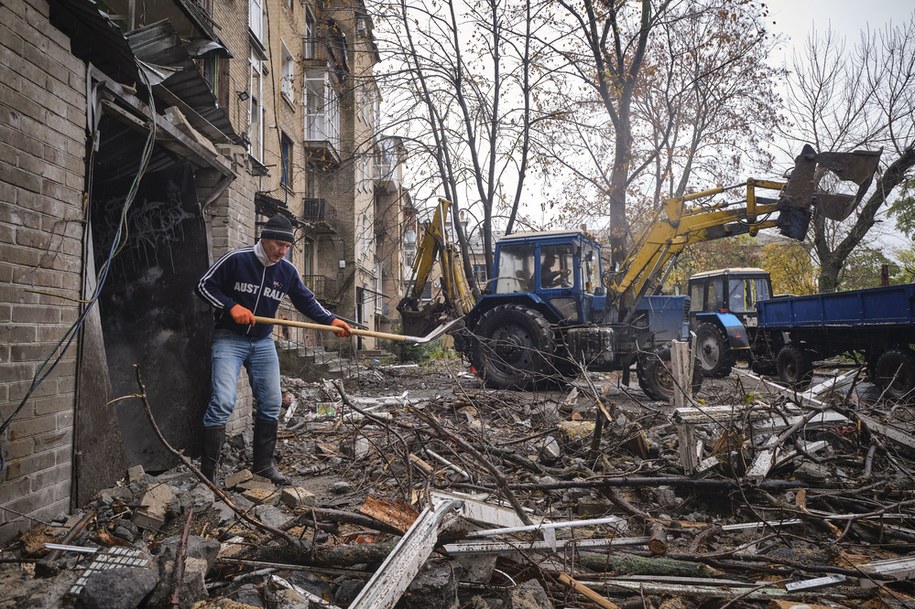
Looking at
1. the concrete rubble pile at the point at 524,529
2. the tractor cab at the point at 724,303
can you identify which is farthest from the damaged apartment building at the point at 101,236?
the tractor cab at the point at 724,303

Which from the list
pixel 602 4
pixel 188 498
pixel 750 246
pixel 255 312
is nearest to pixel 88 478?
pixel 188 498

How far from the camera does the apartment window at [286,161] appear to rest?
16608 mm

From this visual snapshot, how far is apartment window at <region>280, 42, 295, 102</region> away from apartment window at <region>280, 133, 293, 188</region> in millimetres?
1371

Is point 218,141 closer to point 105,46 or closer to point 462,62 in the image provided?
point 105,46

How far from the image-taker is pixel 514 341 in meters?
9.16

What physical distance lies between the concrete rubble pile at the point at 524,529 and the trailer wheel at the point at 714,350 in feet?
22.3

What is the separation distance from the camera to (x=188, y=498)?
10.7ft

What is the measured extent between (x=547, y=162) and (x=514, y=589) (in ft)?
46.2

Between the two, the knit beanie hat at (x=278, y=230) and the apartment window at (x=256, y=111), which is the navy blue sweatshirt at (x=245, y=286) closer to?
the knit beanie hat at (x=278, y=230)

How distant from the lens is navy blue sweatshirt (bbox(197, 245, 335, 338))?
3898mm

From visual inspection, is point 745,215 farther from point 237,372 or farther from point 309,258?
point 309,258

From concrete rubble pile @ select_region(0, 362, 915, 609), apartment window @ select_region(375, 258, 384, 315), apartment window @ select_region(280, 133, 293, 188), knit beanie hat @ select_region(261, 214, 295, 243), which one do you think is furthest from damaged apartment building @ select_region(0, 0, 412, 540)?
apartment window @ select_region(375, 258, 384, 315)

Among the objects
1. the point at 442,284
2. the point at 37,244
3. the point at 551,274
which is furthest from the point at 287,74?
the point at 37,244

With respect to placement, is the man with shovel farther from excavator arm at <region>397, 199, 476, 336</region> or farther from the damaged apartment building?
excavator arm at <region>397, 199, 476, 336</region>
